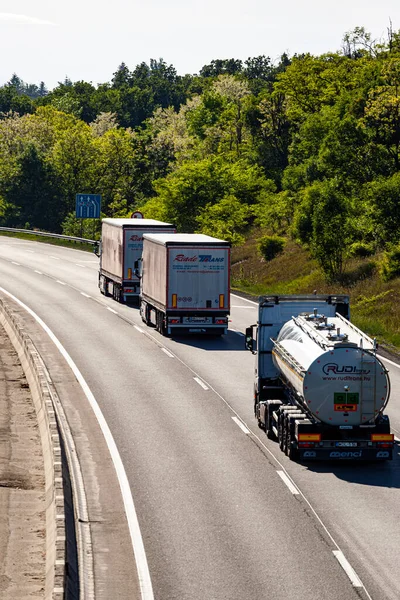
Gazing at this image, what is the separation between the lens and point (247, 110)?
107 meters

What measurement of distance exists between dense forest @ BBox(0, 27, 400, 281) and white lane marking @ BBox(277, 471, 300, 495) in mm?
34948

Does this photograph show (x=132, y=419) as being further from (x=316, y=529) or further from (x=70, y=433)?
(x=316, y=529)

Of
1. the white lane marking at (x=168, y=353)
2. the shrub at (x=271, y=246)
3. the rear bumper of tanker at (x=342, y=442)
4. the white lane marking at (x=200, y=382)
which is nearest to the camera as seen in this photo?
the rear bumper of tanker at (x=342, y=442)

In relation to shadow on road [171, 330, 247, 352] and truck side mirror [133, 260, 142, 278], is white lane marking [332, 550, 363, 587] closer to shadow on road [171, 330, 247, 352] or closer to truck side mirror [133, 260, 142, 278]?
shadow on road [171, 330, 247, 352]

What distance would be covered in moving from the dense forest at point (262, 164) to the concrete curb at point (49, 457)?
2527 centimetres

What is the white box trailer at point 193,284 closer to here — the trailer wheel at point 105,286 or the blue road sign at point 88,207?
the trailer wheel at point 105,286

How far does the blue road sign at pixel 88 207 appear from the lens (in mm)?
85250

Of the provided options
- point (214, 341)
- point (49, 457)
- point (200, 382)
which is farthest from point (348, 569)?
point (214, 341)

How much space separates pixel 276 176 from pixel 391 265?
150ft

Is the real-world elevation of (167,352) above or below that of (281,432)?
below

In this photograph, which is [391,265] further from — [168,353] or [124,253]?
[168,353]

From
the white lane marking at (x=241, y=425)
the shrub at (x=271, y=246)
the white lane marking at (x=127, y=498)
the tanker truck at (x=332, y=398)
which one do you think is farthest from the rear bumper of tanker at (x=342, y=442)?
the shrub at (x=271, y=246)

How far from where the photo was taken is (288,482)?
22.5m

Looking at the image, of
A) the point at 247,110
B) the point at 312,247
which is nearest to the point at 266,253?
the point at 312,247
